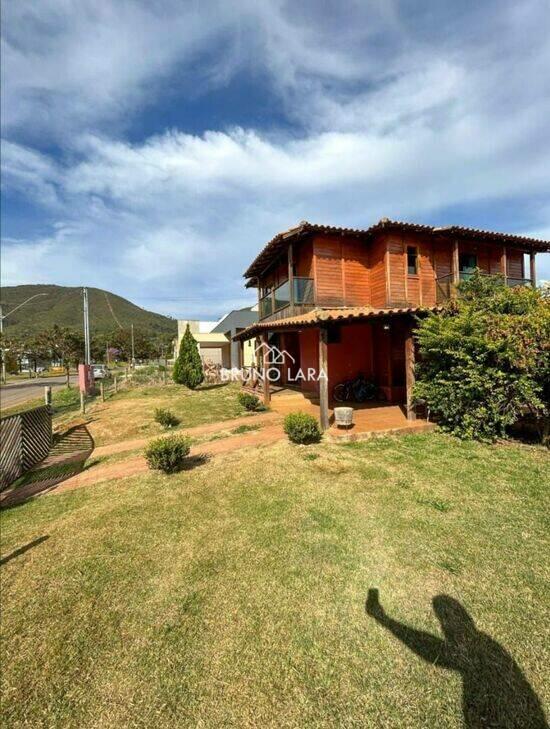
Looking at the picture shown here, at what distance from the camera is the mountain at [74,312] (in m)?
90.3

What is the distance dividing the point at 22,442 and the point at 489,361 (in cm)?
1106

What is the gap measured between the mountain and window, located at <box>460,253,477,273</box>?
75207mm

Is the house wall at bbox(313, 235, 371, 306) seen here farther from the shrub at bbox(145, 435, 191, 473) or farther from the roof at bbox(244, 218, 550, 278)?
the shrub at bbox(145, 435, 191, 473)

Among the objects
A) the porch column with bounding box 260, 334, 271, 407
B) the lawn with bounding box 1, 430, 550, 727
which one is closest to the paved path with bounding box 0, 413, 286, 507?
the lawn with bounding box 1, 430, 550, 727

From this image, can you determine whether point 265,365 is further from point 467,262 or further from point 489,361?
point 467,262

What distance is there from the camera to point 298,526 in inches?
178

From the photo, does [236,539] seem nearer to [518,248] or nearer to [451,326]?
[451,326]

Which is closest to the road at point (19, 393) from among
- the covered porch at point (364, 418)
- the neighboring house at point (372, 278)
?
the covered porch at point (364, 418)

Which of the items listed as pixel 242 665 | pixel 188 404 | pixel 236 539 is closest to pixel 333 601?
pixel 242 665

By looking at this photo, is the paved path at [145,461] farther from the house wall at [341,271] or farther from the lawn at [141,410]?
the house wall at [341,271]

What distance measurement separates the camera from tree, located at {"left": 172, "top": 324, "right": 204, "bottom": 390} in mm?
19250

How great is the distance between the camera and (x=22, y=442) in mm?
8008

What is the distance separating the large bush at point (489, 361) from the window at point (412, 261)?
4.61 meters

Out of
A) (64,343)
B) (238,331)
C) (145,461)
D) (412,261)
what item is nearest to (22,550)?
(145,461)
